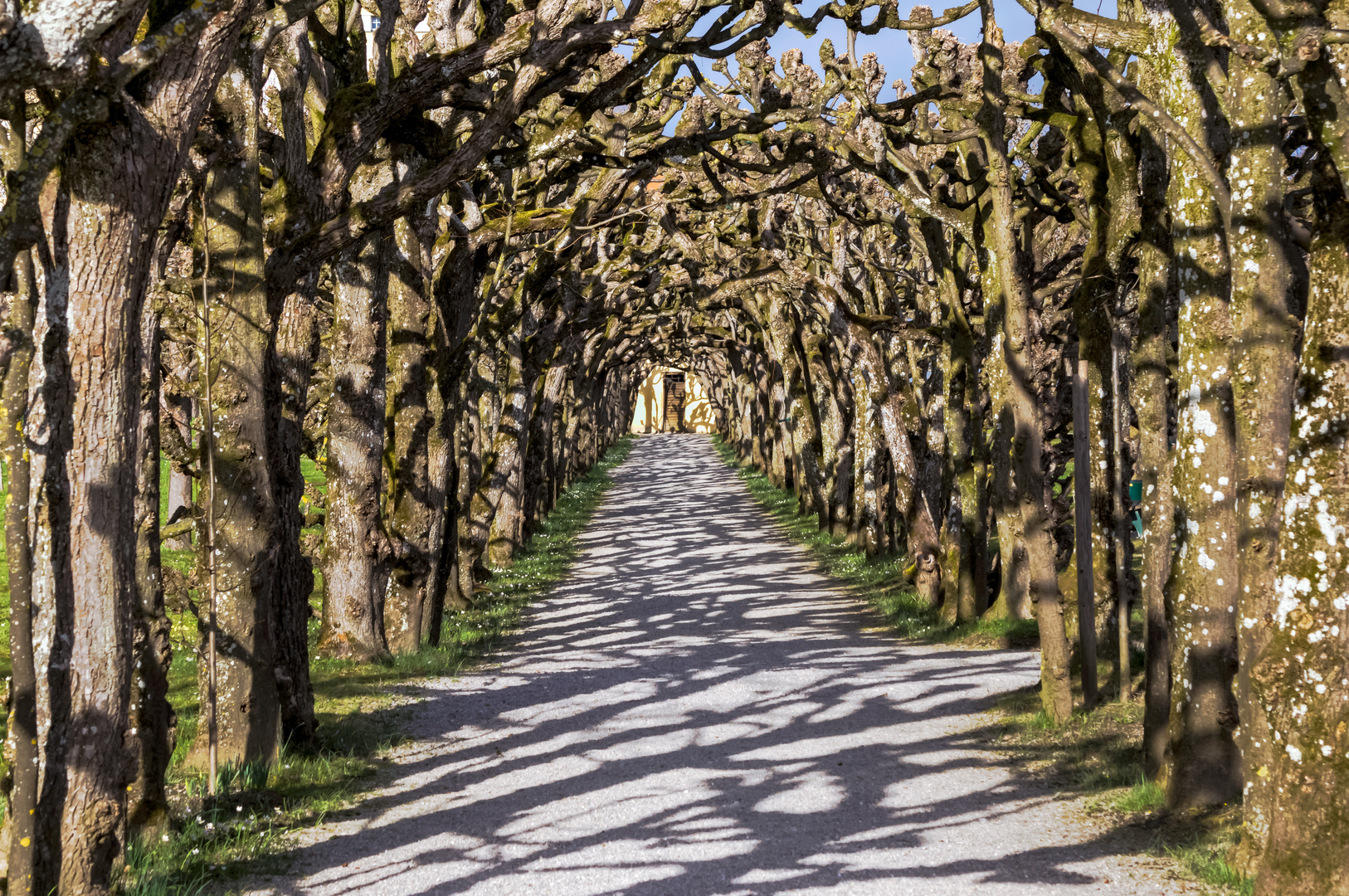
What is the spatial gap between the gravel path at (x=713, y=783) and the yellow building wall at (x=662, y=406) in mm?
74858

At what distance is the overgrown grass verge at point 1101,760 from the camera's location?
17.1 ft

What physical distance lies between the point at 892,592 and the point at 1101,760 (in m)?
7.69

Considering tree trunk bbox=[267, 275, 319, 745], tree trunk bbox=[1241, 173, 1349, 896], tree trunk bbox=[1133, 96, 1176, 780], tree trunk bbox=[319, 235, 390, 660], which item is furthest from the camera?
tree trunk bbox=[319, 235, 390, 660]

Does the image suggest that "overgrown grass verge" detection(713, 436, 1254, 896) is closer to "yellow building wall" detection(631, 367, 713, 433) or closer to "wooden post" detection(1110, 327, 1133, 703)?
"wooden post" detection(1110, 327, 1133, 703)

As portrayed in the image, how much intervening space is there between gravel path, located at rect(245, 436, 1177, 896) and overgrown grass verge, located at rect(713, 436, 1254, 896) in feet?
0.67

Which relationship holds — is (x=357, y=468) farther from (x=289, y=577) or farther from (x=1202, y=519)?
(x=1202, y=519)

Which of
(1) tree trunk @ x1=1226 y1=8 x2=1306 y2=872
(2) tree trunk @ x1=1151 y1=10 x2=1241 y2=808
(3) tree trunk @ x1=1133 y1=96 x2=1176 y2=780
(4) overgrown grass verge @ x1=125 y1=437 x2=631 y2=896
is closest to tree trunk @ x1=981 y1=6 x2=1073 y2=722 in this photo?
(3) tree trunk @ x1=1133 y1=96 x2=1176 y2=780

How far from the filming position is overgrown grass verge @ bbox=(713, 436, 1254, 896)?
5.22m

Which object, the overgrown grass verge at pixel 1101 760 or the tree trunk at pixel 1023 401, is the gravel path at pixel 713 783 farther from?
the tree trunk at pixel 1023 401

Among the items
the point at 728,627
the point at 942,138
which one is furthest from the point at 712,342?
the point at 942,138

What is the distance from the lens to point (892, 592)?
47.7 ft

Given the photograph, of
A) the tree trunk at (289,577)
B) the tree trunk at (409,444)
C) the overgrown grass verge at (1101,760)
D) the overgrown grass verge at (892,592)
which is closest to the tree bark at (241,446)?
the tree trunk at (289,577)

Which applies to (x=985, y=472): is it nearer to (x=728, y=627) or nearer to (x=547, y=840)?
(x=728, y=627)

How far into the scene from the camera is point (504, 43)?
658cm
